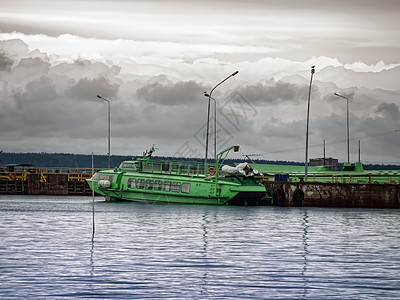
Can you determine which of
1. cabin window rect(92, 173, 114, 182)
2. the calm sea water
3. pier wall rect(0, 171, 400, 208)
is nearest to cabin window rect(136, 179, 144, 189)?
cabin window rect(92, 173, 114, 182)

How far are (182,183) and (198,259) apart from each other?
40.3 metres

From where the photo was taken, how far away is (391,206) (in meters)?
69.6

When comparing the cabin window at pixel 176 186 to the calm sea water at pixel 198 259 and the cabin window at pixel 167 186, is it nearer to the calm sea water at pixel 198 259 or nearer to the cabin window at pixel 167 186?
the cabin window at pixel 167 186

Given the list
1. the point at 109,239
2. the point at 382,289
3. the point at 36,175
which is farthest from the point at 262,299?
the point at 36,175

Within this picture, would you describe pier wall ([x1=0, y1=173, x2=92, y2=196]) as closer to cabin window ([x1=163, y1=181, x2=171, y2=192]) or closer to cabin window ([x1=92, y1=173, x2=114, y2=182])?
cabin window ([x1=92, y1=173, x2=114, y2=182])

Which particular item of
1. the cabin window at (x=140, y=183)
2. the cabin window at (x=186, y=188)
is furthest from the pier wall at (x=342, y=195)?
the cabin window at (x=140, y=183)

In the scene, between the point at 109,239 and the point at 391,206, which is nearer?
the point at 109,239

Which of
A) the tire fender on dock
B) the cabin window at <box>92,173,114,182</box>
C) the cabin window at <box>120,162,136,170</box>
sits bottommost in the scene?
the tire fender on dock

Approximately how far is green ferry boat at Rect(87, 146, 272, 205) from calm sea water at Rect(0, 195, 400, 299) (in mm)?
16994

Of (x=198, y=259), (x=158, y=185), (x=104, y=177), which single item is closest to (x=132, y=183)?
(x=158, y=185)

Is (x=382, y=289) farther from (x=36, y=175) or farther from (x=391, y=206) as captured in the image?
(x=36, y=175)

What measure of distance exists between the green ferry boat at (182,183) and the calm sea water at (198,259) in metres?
17.0

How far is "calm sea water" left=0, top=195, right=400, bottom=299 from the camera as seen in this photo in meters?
21.6

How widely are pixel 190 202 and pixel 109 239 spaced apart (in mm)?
32739
